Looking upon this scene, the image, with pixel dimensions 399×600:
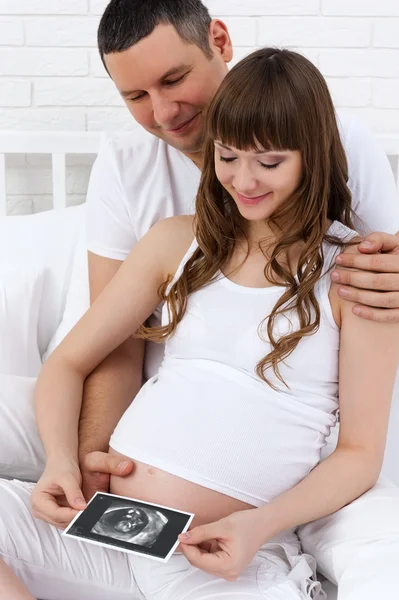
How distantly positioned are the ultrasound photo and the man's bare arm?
0.53ft

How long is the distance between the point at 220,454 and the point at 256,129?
1.69 ft

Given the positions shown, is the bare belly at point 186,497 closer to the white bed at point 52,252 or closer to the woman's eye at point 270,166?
the white bed at point 52,252

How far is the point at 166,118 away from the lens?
1.50 m

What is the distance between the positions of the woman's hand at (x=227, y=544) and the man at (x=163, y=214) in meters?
0.14

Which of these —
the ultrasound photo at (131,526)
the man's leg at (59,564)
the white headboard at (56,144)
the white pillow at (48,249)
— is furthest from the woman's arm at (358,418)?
the white headboard at (56,144)

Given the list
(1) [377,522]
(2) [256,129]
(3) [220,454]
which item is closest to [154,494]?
(3) [220,454]

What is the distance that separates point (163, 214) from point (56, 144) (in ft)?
2.05

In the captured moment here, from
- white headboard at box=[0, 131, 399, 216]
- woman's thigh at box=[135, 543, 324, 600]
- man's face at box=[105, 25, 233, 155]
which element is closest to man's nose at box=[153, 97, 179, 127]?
man's face at box=[105, 25, 233, 155]

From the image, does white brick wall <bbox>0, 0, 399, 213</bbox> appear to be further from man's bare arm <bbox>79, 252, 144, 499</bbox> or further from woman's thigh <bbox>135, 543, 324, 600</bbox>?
woman's thigh <bbox>135, 543, 324, 600</bbox>

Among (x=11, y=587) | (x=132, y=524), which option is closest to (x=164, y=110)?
(x=132, y=524)

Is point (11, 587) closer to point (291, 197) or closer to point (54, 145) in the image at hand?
point (291, 197)

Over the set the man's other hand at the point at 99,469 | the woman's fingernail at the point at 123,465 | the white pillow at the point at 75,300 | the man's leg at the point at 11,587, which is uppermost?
the white pillow at the point at 75,300

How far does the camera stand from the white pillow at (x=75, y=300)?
1762mm

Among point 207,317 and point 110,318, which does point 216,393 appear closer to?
point 207,317
